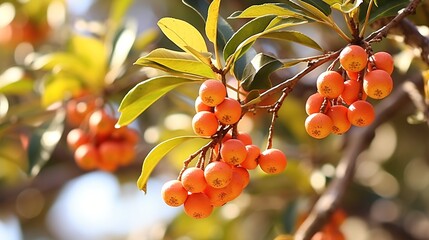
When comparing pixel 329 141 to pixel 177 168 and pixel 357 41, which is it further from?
pixel 357 41

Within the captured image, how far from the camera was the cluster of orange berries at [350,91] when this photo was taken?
4.50ft

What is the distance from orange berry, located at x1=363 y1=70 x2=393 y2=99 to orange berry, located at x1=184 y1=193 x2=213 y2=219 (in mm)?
337

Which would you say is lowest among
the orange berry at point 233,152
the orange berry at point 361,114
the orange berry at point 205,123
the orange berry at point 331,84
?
the orange berry at point 233,152

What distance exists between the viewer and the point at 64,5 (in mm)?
3455

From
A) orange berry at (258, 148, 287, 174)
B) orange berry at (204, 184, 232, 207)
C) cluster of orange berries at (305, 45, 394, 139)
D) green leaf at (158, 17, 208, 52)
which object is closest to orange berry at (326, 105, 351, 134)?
cluster of orange berries at (305, 45, 394, 139)

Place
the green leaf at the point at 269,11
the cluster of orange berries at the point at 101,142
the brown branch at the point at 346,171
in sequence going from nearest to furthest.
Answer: the green leaf at the point at 269,11 < the brown branch at the point at 346,171 < the cluster of orange berries at the point at 101,142

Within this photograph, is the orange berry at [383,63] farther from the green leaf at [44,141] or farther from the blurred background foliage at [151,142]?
the green leaf at [44,141]

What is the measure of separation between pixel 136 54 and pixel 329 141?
934 millimetres

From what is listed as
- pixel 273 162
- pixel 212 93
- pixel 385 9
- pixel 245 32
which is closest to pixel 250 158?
pixel 273 162

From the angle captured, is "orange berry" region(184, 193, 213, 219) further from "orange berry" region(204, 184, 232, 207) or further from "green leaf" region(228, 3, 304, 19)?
"green leaf" region(228, 3, 304, 19)

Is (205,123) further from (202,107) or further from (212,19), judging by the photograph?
(212,19)

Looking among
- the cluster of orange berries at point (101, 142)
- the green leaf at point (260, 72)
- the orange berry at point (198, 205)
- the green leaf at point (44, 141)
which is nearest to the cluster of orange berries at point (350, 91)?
the green leaf at point (260, 72)

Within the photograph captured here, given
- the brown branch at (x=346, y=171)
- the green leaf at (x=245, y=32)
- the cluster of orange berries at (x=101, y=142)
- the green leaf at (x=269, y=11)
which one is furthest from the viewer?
the cluster of orange berries at (x=101, y=142)

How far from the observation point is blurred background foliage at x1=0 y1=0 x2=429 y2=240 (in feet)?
8.58
